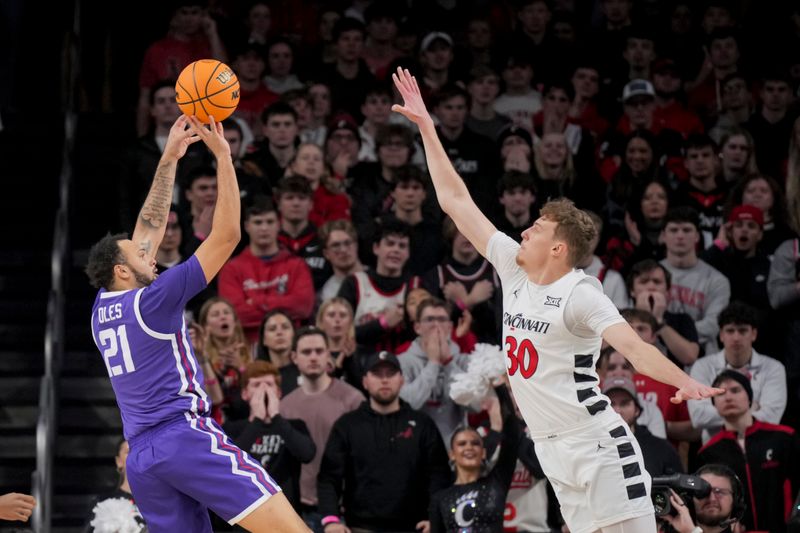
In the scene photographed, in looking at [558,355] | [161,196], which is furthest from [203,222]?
[558,355]

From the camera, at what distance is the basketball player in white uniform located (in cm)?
700

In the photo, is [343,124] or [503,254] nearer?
[503,254]

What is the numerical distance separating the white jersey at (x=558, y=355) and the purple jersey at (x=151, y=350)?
1823mm

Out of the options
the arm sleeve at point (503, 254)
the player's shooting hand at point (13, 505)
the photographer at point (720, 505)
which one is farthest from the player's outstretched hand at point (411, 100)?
the photographer at point (720, 505)

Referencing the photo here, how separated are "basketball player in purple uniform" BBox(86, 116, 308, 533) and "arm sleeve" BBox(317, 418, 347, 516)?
2.63m

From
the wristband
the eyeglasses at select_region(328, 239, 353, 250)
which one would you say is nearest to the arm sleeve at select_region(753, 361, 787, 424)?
the wristband

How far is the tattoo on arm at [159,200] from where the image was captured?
8.48 metres

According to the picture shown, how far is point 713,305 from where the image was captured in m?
12.4

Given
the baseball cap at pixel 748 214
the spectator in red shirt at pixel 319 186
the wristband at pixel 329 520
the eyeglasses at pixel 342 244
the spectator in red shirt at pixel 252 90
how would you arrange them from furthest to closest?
the spectator in red shirt at pixel 252 90 < the spectator in red shirt at pixel 319 186 < the baseball cap at pixel 748 214 < the eyeglasses at pixel 342 244 < the wristband at pixel 329 520

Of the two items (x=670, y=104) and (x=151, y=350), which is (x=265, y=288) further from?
(x=670, y=104)

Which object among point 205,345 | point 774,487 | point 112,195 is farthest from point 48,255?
point 774,487

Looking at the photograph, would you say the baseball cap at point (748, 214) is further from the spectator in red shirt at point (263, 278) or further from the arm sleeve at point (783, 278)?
the spectator in red shirt at point (263, 278)

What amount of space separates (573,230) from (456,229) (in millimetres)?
5170

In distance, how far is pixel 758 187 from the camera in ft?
43.1
